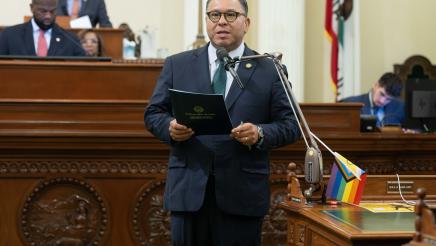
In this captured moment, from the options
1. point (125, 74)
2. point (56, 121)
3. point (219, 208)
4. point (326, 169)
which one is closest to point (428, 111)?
point (326, 169)

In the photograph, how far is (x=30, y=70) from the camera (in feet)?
17.5

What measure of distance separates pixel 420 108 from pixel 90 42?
3.02 meters

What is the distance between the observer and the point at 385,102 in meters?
7.14

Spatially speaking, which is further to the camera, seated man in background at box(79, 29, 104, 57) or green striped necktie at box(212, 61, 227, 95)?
→ seated man in background at box(79, 29, 104, 57)

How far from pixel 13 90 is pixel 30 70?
19 centimetres

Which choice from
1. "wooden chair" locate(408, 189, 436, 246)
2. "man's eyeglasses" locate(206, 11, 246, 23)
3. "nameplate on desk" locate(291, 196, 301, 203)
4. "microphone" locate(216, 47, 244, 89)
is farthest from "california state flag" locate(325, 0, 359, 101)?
"wooden chair" locate(408, 189, 436, 246)

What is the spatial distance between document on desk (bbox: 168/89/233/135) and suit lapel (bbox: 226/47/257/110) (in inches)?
8.2

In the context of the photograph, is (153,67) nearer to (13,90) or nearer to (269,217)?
(13,90)

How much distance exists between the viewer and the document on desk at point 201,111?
298 cm

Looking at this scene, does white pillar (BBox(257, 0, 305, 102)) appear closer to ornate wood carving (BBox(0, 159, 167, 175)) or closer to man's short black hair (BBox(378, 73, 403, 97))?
man's short black hair (BBox(378, 73, 403, 97))

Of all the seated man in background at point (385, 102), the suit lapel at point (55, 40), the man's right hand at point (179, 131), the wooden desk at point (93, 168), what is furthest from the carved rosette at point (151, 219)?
the seated man in background at point (385, 102)

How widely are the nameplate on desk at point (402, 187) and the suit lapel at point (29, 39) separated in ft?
11.9

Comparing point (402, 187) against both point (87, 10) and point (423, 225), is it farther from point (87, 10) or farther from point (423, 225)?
point (87, 10)

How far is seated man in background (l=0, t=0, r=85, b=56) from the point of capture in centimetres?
625
